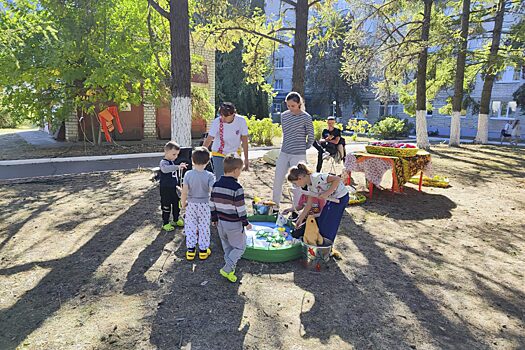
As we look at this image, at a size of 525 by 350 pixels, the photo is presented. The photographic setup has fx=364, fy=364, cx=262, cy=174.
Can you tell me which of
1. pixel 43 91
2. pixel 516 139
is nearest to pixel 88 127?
pixel 43 91

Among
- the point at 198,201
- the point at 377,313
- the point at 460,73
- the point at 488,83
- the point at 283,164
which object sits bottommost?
the point at 377,313

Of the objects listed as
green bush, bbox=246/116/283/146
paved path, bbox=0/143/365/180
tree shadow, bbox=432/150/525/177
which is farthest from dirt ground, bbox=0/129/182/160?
tree shadow, bbox=432/150/525/177

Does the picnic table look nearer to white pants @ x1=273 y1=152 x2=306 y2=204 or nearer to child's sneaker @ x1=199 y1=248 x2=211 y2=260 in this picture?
white pants @ x1=273 y1=152 x2=306 y2=204

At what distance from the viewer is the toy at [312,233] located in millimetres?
3854

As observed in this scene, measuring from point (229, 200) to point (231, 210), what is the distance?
97mm

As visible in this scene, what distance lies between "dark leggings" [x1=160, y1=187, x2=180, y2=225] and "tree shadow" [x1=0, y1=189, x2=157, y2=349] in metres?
0.49

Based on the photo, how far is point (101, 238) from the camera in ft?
15.3

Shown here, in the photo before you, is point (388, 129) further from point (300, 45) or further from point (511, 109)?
point (300, 45)

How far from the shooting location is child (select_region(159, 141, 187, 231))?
4520mm

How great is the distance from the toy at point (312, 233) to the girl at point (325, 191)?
131 millimetres

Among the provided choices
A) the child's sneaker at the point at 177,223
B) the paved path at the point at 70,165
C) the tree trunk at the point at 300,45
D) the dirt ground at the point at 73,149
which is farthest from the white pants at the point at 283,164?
the dirt ground at the point at 73,149

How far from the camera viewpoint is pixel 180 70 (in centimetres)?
794

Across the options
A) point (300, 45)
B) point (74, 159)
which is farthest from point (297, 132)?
point (74, 159)

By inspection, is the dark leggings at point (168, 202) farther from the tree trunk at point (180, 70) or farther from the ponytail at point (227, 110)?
the tree trunk at point (180, 70)
